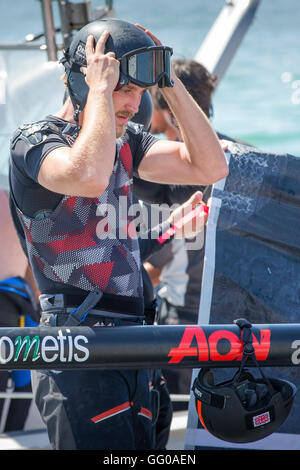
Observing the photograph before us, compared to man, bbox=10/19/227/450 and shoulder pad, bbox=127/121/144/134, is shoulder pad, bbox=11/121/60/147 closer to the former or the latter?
man, bbox=10/19/227/450

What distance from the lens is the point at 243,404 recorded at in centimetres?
207

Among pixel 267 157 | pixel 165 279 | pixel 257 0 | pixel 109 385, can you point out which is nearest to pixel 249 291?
pixel 267 157

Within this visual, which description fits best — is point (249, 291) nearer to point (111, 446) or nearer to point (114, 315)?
point (114, 315)

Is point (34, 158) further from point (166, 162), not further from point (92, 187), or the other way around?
point (166, 162)

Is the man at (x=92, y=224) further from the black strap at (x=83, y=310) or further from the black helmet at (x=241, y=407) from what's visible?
the black helmet at (x=241, y=407)

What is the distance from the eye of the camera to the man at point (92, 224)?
2170 millimetres

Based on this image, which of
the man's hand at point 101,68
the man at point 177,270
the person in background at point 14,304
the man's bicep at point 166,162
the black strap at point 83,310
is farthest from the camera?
the man at point 177,270

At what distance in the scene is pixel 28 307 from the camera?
3.73 meters

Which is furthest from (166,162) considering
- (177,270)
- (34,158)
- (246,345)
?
(177,270)

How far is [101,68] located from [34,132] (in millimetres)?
287

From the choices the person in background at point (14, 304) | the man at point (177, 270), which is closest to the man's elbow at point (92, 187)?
the person in background at point (14, 304)

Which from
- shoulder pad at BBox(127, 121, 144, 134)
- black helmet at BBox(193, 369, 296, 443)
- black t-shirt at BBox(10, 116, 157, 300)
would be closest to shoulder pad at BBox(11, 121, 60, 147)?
black t-shirt at BBox(10, 116, 157, 300)
